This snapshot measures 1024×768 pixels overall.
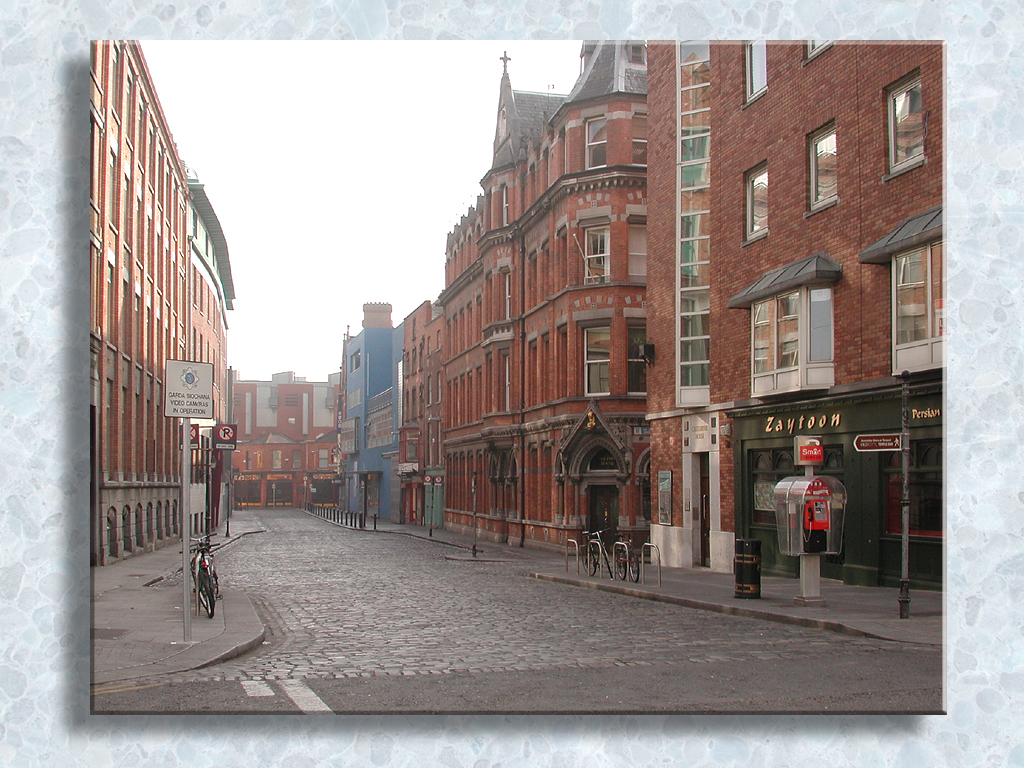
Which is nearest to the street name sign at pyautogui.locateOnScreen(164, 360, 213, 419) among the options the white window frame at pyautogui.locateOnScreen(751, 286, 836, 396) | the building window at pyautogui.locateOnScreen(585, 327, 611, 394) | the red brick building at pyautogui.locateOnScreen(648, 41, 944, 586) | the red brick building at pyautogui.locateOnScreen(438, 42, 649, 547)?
the red brick building at pyautogui.locateOnScreen(648, 41, 944, 586)

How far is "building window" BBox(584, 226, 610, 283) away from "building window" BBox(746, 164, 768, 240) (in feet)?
44.6

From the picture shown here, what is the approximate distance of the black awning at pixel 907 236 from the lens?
15.6 metres

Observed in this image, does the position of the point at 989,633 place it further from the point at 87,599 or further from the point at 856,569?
the point at 856,569

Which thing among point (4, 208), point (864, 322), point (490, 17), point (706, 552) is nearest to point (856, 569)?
point (864, 322)

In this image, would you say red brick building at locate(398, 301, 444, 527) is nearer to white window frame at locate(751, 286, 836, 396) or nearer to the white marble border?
white window frame at locate(751, 286, 836, 396)

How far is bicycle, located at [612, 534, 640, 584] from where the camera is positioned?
21734 millimetres

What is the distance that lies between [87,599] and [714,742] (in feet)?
14.6

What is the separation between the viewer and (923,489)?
16.7 metres

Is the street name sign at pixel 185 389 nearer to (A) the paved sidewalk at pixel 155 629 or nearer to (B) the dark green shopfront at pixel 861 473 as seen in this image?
(A) the paved sidewalk at pixel 155 629

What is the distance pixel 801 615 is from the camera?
577 inches

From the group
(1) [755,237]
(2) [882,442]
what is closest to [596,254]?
(1) [755,237]

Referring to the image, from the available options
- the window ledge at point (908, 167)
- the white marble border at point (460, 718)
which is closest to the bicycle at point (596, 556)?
the window ledge at point (908, 167)

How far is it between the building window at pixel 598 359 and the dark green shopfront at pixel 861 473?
12.6m

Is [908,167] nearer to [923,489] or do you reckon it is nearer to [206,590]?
[923,489]
